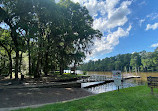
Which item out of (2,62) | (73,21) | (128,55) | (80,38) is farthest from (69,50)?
(128,55)

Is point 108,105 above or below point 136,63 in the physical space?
above

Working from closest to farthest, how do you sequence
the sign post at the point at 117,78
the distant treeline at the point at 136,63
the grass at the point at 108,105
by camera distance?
the grass at the point at 108,105 → the sign post at the point at 117,78 → the distant treeline at the point at 136,63

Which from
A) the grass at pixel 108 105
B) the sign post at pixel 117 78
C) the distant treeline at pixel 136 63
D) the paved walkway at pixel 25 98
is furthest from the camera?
the distant treeline at pixel 136 63

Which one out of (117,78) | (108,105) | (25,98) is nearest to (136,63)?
(117,78)

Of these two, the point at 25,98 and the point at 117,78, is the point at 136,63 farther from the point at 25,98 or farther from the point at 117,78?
the point at 25,98

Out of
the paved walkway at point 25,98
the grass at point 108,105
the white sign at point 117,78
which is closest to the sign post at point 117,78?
the white sign at point 117,78

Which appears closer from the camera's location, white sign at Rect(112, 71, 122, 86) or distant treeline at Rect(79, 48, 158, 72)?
white sign at Rect(112, 71, 122, 86)

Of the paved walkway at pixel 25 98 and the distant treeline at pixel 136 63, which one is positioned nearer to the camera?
the paved walkway at pixel 25 98

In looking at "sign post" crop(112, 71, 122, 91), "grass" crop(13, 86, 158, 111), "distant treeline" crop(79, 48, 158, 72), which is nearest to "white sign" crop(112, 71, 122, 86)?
"sign post" crop(112, 71, 122, 91)

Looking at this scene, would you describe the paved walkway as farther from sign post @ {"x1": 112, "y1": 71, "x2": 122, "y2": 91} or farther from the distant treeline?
the distant treeline

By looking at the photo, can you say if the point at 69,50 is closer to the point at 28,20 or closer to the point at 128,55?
the point at 28,20

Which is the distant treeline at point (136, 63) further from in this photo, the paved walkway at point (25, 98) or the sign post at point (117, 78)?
the paved walkway at point (25, 98)

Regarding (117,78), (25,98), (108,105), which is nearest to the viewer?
(108,105)

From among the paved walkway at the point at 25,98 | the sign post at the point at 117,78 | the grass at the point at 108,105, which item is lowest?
the paved walkway at the point at 25,98
